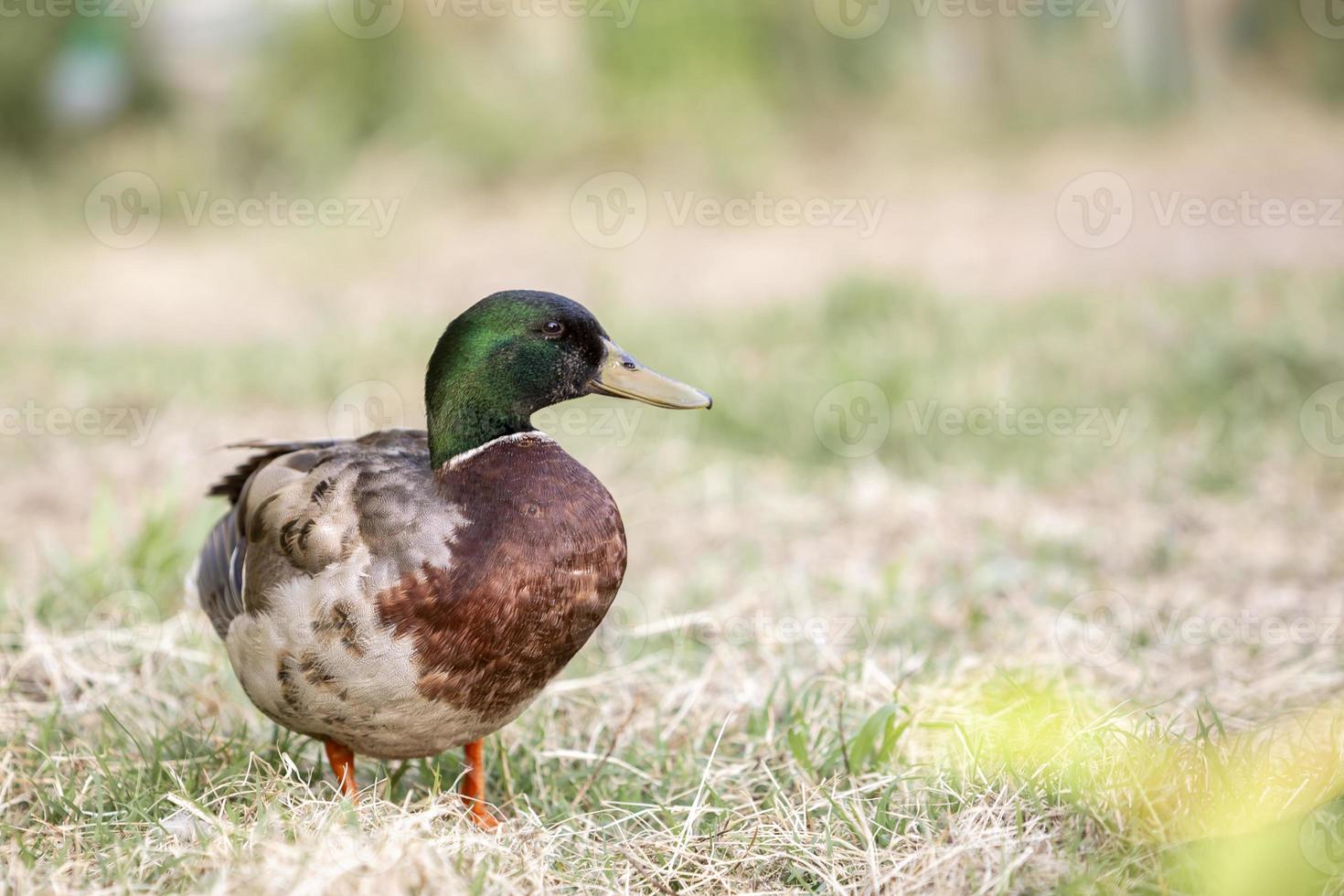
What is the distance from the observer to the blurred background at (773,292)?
3592 mm

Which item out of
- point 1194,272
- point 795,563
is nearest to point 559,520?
point 795,563

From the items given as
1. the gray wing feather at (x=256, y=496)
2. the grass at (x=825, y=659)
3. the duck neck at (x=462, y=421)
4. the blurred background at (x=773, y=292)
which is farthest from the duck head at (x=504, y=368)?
the blurred background at (x=773, y=292)

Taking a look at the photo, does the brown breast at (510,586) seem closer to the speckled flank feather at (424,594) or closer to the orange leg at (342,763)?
the speckled flank feather at (424,594)

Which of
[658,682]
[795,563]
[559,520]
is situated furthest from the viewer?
[795,563]

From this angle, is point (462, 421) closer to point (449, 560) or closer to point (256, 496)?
point (449, 560)

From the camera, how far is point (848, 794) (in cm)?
223

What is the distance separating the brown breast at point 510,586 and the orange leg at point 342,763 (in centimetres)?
35

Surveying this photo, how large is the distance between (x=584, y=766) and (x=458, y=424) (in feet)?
2.52

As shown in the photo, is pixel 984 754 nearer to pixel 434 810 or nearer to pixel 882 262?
pixel 434 810

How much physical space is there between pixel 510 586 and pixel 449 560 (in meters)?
0.11

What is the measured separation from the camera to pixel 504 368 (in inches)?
90.4

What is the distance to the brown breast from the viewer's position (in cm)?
206

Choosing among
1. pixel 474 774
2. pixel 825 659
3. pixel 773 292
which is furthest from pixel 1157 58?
pixel 474 774

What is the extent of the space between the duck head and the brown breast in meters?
0.09
